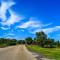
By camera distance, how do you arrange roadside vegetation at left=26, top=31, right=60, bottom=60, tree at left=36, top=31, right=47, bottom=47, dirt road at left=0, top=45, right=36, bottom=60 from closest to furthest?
dirt road at left=0, top=45, right=36, bottom=60 → roadside vegetation at left=26, top=31, right=60, bottom=60 → tree at left=36, top=31, right=47, bottom=47

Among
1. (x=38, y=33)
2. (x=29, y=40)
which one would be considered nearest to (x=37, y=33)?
(x=38, y=33)

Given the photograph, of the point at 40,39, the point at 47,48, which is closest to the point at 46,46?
the point at 47,48

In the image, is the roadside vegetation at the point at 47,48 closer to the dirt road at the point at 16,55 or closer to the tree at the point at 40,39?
the tree at the point at 40,39

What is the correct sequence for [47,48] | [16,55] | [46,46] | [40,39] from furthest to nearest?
[40,39] < [46,46] < [47,48] < [16,55]

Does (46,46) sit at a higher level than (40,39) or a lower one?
lower

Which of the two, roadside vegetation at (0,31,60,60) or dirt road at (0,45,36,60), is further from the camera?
roadside vegetation at (0,31,60,60)

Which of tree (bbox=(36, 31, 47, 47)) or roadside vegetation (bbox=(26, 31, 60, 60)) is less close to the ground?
tree (bbox=(36, 31, 47, 47))

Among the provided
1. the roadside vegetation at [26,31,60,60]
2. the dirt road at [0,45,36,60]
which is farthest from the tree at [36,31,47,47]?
the dirt road at [0,45,36,60]

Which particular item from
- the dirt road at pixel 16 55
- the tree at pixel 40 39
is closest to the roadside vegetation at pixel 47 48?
the tree at pixel 40 39

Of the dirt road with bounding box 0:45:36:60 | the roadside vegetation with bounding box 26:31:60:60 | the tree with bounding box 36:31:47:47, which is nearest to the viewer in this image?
the dirt road with bounding box 0:45:36:60

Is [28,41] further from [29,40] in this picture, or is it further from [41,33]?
[41,33]

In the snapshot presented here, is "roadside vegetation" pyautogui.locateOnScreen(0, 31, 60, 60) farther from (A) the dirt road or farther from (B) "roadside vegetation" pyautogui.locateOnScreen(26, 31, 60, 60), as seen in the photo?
(A) the dirt road

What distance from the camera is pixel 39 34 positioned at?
139125mm

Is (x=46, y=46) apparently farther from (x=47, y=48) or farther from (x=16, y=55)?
(x=16, y=55)
